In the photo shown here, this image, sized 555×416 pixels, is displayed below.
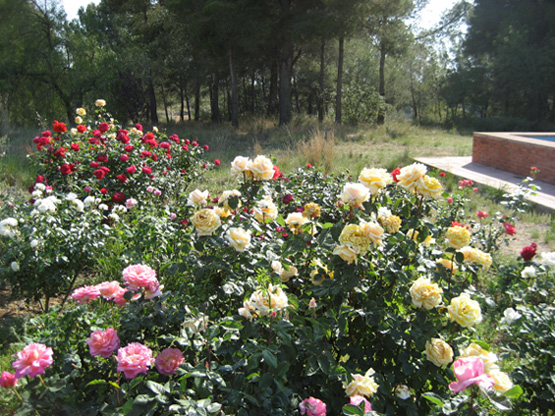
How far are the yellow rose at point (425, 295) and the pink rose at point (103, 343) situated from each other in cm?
102

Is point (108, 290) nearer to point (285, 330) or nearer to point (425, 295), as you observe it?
point (285, 330)

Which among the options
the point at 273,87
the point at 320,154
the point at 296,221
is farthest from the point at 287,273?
the point at 273,87

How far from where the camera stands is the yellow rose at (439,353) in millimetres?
1336

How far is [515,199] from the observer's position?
10.9ft

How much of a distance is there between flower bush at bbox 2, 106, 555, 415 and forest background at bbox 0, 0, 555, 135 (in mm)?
9292

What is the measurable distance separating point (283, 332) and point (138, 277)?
1.71ft

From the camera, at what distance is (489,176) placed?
256 inches

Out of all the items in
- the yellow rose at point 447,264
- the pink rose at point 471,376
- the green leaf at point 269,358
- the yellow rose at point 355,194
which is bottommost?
the green leaf at point 269,358

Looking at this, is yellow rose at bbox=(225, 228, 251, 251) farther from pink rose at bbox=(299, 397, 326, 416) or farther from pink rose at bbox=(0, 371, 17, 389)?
pink rose at bbox=(0, 371, 17, 389)

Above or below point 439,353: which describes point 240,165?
above

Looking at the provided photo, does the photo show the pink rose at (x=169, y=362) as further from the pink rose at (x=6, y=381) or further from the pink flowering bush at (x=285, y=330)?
the pink rose at (x=6, y=381)

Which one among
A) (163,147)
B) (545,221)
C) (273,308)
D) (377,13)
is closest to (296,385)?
(273,308)

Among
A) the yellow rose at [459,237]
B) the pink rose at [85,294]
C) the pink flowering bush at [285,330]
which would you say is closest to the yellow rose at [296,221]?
the pink flowering bush at [285,330]

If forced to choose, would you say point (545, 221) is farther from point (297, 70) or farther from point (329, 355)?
point (297, 70)
